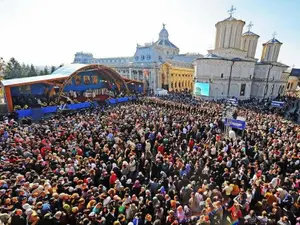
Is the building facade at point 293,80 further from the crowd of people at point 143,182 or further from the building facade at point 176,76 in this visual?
the crowd of people at point 143,182

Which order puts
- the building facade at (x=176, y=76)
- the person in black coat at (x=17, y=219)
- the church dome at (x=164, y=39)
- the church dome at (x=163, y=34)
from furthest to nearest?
the church dome at (x=163, y=34) < the church dome at (x=164, y=39) < the building facade at (x=176, y=76) < the person in black coat at (x=17, y=219)

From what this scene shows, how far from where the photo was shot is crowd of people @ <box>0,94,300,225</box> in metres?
5.06

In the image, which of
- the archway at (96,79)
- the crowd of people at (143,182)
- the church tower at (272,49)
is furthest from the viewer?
the church tower at (272,49)

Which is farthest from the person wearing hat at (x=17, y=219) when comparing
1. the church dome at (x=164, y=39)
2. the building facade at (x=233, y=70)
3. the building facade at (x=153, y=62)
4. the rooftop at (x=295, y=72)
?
the rooftop at (x=295, y=72)

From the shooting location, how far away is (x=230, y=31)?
111ft

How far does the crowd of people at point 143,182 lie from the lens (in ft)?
16.6

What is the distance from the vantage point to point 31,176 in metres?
6.68

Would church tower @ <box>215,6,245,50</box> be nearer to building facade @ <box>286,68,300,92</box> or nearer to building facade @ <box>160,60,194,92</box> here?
building facade @ <box>160,60,194,92</box>

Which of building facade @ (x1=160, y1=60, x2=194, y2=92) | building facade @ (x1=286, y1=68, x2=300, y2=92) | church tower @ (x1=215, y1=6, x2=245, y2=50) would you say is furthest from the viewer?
building facade @ (x1=286, y1=68, x2=300, y2=92)

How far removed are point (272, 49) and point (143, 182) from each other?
1762 inches

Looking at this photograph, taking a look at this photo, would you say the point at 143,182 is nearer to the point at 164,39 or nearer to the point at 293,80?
the point at 164,39

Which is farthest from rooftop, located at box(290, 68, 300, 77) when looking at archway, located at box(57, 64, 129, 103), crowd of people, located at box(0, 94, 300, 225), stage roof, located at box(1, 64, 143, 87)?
stage roof, located at box(1, 64, 143, 87)

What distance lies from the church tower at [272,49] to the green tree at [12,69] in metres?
57.0

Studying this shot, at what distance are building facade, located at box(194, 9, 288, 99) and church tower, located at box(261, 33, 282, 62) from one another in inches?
181
